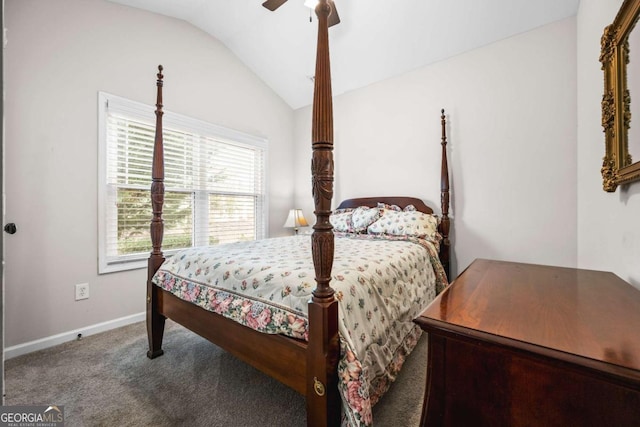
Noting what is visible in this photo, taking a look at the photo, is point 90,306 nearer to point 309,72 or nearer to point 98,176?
point 98,176

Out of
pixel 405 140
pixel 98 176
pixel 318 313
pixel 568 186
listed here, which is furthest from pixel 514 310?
pixel 98 176

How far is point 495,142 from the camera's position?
2.56 m

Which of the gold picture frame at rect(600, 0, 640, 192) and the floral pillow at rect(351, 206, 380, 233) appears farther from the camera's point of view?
the floral pillow at rect(351, 206, 380, 233)

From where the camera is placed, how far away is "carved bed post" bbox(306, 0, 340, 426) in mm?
1008

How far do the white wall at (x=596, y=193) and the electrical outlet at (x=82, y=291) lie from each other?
3412 millimetres

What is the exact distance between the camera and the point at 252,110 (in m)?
3.58

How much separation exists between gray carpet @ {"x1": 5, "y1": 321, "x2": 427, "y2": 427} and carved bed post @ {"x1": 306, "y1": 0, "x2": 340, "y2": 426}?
1.38 feet

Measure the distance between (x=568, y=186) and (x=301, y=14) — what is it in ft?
9.45

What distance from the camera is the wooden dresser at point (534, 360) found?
0.56 m

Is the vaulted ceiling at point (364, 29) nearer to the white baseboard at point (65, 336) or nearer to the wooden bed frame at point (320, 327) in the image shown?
A: the wooden bed frame at point (320, 327)

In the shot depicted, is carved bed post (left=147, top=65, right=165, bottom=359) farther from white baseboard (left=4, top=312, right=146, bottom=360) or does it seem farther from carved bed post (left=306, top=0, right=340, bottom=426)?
carved bed post (left=306, top=0, right=340, bottom=426)

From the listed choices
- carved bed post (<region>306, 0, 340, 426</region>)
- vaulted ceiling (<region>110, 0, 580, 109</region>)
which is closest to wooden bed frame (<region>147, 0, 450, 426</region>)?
carved bed post (<region>306, 0, 340, 426</region>)

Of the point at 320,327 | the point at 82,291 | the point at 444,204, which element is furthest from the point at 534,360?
the point at 82,291

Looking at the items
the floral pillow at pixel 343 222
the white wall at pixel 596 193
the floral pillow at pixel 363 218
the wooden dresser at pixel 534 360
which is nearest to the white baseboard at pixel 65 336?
the floral pillow at pixel 343 222
